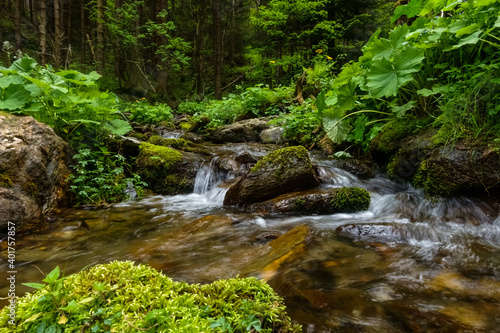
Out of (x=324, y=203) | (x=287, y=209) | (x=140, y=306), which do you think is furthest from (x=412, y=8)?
(x=140, y=306)

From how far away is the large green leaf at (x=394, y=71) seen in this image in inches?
148

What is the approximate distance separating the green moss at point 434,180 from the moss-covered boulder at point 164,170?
13.7 ft

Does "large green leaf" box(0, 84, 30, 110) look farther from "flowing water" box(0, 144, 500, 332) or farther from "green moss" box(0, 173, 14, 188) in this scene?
"flowing water" box(0, 144, 500, 332)

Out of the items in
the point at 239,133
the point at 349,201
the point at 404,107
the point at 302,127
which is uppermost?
the point at 404,107

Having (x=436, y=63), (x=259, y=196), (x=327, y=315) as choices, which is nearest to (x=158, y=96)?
(x=259, y=196)

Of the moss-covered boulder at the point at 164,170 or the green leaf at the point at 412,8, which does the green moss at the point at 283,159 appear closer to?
the moss-covered boulder at the point at 164,170

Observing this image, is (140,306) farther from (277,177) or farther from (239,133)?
(239,133)

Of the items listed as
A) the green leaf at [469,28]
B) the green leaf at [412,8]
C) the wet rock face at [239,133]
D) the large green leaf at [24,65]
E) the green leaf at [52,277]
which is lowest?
the green leaf at [52,277]

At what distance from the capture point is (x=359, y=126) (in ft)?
16.5

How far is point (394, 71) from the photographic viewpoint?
3.93 metres

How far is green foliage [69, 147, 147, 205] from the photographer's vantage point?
4699mm

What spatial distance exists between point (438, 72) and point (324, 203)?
2.67 metres

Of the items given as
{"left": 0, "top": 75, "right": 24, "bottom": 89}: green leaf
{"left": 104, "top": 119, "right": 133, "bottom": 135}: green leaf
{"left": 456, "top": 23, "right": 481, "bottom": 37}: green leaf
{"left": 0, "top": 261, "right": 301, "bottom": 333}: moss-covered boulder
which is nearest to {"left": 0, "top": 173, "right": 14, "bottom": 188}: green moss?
{"left": 0, "top": 75, "right": 24, "bottom": 89}: green leaf

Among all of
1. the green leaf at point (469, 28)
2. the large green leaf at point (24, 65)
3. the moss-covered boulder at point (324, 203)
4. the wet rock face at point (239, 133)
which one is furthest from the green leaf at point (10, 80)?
the green leaf at point (469, 28)
